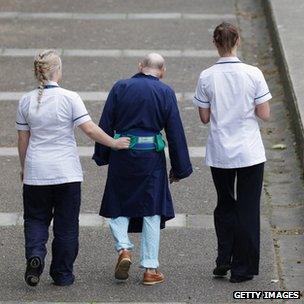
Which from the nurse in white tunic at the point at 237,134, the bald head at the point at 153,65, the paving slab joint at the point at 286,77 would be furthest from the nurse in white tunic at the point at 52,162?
the paving slab joint at the point at 286,77

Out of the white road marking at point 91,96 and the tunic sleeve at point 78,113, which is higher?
the tunic sleeve at point 78,113

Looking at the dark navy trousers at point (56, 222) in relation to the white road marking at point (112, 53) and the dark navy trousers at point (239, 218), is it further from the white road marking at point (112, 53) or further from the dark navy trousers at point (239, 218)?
the white road marking at point (112, 53)

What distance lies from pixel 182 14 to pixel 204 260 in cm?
927

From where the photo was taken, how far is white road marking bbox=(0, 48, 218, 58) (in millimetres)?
15227

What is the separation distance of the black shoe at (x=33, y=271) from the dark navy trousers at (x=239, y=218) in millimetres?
1323

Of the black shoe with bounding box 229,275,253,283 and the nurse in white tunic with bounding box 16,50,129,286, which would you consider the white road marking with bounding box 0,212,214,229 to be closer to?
the black shoe with bounding box 229,275,253,283

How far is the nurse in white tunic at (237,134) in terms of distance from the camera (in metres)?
7.90

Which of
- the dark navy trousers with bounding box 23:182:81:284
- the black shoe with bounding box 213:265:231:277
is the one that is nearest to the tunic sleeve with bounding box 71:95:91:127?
the dark navy trousers with bounding box 23:182:81:284

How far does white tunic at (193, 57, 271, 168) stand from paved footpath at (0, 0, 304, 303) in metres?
0.95

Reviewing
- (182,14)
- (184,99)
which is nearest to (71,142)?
(184,99)

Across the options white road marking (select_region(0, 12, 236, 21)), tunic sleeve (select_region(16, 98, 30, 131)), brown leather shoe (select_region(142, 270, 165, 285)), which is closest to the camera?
tunic sleeve (select_region(16, 98, 30, 131))

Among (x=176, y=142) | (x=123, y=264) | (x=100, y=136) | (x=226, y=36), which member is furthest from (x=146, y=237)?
(x=226, y=36)

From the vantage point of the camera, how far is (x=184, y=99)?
43.5 feet

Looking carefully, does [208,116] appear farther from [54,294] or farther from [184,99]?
[184,99]
